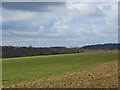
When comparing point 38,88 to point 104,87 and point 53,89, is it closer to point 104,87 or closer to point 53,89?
point 53,89

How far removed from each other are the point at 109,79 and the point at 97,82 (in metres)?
1.04

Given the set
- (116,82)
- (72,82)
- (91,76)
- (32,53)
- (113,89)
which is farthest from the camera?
(32,53)

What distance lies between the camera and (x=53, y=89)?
19844 mm

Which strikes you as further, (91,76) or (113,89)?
(91,76)

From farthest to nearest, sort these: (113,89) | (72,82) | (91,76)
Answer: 1. (91,76)
2. (72,82)
3. (113,89)

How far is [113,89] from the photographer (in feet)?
61.8

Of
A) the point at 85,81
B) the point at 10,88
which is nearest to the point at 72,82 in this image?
the point at 85,81

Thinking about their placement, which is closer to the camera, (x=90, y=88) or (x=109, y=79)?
(x=90, y=88)

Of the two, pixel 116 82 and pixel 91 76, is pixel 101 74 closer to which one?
pixel 91 76

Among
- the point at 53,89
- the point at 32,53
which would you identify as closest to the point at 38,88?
the point at 53,89

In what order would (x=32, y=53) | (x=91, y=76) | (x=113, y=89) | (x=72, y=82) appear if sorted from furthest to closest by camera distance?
(x=32, y=53)
(x=91, y=76)
(x=72, y=82)
(x=113, y=89)

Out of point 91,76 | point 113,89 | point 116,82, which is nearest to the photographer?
point 113,89

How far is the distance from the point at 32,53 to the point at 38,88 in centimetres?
8215

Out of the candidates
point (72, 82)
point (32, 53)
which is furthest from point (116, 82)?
point (32, 53)
